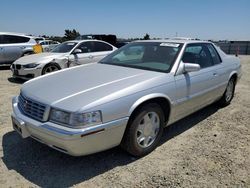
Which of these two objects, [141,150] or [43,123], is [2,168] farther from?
[141,150]

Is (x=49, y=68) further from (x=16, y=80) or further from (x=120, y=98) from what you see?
(x=120, y=98)

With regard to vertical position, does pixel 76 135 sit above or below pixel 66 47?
below

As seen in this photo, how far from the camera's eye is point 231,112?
550 cm

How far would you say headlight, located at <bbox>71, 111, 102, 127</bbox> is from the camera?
Result: 282 centimetres

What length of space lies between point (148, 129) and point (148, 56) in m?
1.34

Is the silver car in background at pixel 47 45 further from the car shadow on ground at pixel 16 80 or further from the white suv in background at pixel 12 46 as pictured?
the car shadow on ground at pixel 16 80

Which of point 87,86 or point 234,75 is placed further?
point 234,75

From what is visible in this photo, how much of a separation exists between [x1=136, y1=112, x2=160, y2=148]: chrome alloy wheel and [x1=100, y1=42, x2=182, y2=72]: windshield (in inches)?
29.0

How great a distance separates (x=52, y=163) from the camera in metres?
3.36

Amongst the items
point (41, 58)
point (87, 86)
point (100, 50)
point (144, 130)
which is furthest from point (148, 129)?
point (100, 50)

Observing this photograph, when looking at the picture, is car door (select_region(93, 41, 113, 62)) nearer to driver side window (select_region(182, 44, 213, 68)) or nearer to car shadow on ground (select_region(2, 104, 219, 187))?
driver side window (select_region(182, 44, 213, 68))

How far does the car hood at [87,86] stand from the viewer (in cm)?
297

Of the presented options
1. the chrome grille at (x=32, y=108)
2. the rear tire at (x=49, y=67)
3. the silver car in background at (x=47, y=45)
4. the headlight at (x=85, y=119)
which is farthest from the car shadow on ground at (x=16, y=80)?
the headlight at (x=85, y=119)

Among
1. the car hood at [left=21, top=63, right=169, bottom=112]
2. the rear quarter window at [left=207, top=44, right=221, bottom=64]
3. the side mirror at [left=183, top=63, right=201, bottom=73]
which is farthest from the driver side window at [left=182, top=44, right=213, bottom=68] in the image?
the car hood at [left=21, top=63, right=169, bottom=112]
